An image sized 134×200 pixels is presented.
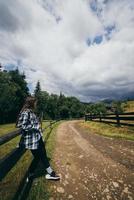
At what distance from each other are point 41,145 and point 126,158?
3412 millimetres

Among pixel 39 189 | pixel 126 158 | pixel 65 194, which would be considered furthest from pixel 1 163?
pixel 126 158

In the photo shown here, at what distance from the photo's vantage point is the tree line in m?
46.8

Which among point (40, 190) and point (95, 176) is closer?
point (40, 190)

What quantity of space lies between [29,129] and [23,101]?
5657 centimetres

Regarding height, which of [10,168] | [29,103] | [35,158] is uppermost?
[29,103]

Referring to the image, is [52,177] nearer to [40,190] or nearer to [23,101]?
[40,190]

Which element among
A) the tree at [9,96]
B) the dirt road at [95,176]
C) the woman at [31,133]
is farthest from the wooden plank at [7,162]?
the tree at [9,96]

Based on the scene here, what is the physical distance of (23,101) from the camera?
5875cm

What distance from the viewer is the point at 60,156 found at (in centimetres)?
650

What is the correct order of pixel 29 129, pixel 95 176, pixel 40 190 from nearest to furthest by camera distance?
pixel 40 190 → pixel 29 129 → pixel 95 176

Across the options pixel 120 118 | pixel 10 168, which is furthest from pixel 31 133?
pixel 120 118

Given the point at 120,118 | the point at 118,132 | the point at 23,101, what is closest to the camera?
the point at 118,132

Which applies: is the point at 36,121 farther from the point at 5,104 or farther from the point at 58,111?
the point at 58,111

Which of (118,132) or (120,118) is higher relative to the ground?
(120,118)
